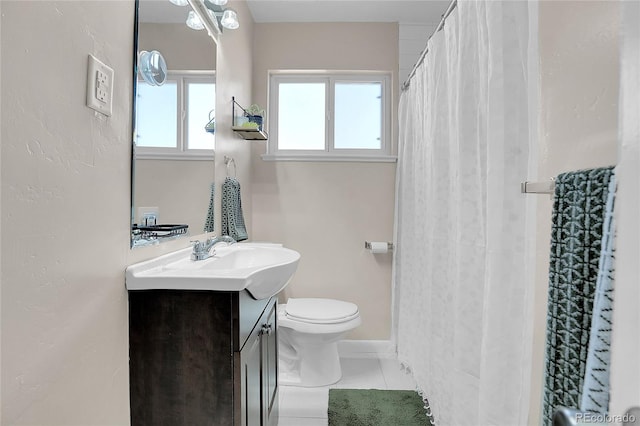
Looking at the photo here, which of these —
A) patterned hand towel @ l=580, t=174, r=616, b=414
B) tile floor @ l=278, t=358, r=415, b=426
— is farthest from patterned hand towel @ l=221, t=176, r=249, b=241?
patterned hand towel @ l=580, t=174, r=616, b=414

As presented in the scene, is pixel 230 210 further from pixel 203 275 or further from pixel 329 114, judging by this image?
pixel 329 114

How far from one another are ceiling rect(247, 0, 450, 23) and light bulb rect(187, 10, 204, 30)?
3.27 feet

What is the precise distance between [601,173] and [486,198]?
1.65 feet

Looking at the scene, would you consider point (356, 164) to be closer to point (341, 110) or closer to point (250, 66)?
point (341, 110)

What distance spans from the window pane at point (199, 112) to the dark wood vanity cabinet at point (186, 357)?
2.48 ft

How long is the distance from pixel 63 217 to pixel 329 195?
1915 mm

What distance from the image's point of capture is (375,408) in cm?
182

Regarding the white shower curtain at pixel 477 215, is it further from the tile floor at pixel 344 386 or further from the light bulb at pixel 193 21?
the light bulb at pixel 193 21

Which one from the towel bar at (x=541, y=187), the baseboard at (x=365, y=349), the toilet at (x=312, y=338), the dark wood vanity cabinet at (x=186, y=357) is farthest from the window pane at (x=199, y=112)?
the baseboard at (x=365, y=349)

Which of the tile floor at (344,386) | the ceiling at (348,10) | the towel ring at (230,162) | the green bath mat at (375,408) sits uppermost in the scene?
the ceiling at (348,10)

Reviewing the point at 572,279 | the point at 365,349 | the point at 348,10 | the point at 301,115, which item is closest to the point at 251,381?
the point at 572,279

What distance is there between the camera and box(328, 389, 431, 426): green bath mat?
5.62ft

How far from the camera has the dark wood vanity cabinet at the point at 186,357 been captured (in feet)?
3.16

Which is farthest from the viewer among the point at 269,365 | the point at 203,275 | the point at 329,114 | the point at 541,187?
the point at 329,114
